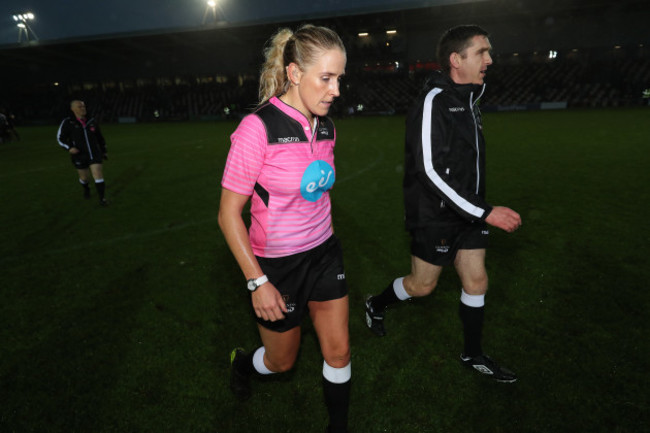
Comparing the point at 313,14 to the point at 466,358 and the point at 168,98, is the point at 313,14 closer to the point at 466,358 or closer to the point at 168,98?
the point at 168,98

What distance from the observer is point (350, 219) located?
6262 millimetres

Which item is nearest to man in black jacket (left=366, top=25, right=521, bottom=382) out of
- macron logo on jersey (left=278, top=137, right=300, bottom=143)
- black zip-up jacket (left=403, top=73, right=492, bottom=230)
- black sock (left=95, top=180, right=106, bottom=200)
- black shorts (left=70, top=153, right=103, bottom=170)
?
black zip-up jacket (left=403, top=73, right=492, bottom=230)

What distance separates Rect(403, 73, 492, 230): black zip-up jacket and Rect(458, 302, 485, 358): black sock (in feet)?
2.12

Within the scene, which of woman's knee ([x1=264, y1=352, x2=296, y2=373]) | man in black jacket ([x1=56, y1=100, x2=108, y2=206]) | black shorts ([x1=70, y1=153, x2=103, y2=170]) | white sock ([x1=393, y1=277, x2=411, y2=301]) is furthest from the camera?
black shorts ([x1=70, y1=153, x2=103, y2=170])

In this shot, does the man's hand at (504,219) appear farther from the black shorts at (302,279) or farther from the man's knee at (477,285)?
the black shorts at (302,279)

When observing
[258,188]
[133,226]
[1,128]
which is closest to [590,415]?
[258,188]

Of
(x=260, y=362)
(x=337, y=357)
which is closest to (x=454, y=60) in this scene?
(x=337, y=357)

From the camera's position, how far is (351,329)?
3.42m

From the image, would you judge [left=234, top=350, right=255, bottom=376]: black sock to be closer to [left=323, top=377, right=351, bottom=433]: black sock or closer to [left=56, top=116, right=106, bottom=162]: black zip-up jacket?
[left=323, top=377, right=351, bottom=433]: black sock

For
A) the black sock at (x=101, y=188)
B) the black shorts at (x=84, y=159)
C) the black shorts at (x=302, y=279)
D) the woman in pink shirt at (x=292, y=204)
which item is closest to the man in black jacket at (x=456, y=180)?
the woman in pink shirt at (x=292, y=204)

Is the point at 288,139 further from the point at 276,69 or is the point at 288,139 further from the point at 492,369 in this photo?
the point at 492,369

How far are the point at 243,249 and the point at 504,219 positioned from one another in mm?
1528

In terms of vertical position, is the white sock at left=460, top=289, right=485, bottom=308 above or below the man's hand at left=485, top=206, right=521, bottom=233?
below

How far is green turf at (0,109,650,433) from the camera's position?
8.25 feet
